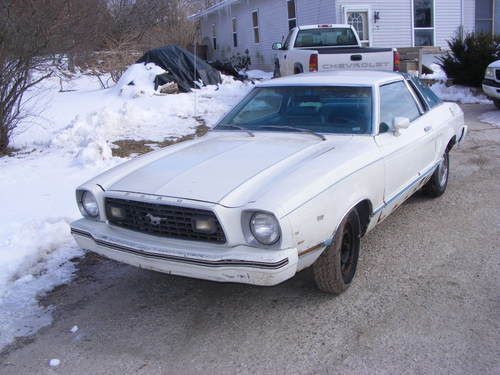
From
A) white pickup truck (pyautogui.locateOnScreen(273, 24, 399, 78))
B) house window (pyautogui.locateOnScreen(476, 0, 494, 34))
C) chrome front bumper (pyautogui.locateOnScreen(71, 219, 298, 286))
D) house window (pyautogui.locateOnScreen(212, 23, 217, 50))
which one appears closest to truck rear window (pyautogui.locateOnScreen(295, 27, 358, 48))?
white pickup truck (pyautogui.locateOnScreen(273, 24, 399, 78))

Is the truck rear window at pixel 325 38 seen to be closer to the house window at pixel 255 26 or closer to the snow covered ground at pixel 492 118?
the snow covered ground at pixel 492 118

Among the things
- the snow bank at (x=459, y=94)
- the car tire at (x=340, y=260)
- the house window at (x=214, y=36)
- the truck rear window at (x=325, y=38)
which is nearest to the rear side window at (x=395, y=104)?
the car tire at (x=340, y=260)

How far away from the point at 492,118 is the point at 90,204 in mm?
9154

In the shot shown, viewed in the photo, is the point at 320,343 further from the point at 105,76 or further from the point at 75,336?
the point at 105,76

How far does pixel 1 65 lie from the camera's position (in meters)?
8.36

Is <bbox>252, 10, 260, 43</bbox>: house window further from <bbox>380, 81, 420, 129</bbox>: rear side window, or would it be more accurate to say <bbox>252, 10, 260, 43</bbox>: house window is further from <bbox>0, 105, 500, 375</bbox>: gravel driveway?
<bbox>0, 105, 500, 375</bbox>: gravel driveway

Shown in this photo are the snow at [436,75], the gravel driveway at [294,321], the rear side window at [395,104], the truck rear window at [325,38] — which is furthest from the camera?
the snow at [436,75]

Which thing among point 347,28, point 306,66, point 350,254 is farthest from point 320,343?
point 347,28

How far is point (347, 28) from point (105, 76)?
1002 centimetres

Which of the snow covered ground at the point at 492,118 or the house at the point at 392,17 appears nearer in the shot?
the snow covered ground at the point at 492,118

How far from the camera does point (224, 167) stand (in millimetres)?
3760

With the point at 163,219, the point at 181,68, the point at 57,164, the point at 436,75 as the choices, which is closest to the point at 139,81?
the point at 181,68

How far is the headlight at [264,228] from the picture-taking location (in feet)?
10.3

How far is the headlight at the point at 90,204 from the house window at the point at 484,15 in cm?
1937
